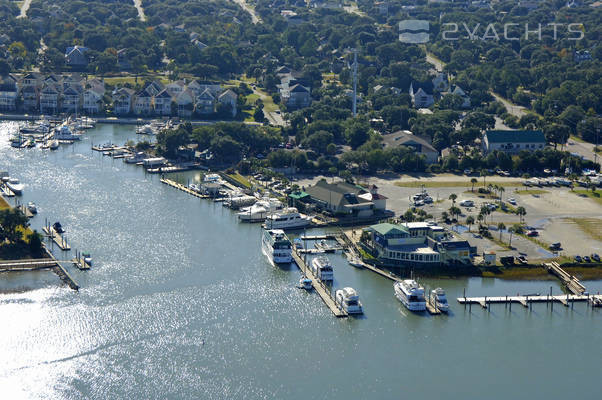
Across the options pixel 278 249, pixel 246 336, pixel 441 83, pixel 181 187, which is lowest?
pixel 246 336

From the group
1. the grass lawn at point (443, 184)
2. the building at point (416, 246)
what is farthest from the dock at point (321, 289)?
the grass lawn at point (443, 184)

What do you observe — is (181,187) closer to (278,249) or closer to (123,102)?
(278,249)

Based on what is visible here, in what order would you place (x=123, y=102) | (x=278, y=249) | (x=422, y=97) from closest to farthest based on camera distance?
(x=278, y=249), (x=123, y=102), (x=422, y=97)

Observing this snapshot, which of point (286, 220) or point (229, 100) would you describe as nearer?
point (286, 220)

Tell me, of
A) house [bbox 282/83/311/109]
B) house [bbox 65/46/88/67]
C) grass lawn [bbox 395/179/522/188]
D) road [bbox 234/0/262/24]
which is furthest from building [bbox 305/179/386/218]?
road [bbox 234/0/262/24]

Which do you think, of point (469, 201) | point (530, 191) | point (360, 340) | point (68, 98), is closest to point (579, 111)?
point (530, 191)

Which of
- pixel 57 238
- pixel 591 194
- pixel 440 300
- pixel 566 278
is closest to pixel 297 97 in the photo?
pixel 591 194

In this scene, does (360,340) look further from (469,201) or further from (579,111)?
(579,111)
